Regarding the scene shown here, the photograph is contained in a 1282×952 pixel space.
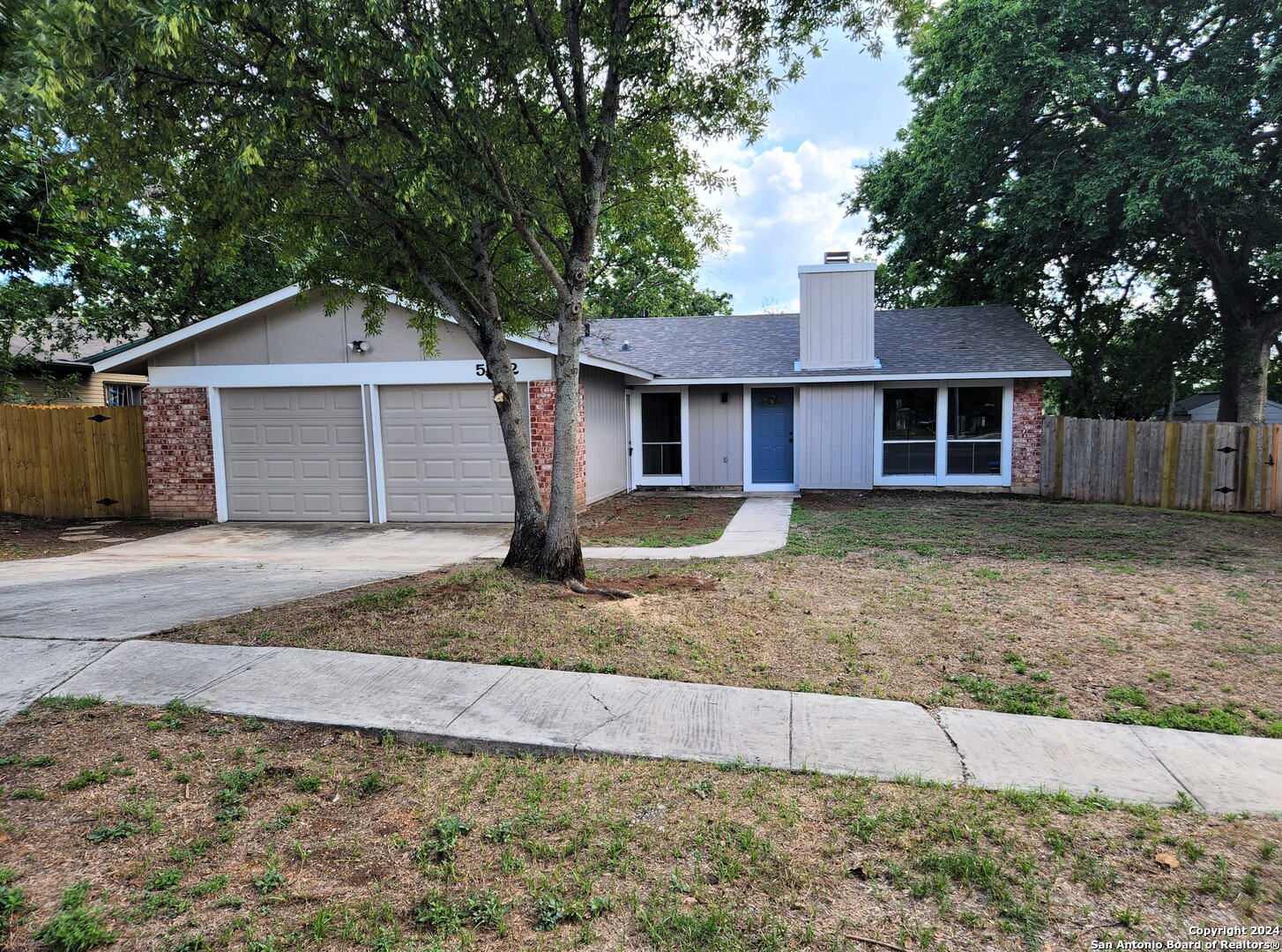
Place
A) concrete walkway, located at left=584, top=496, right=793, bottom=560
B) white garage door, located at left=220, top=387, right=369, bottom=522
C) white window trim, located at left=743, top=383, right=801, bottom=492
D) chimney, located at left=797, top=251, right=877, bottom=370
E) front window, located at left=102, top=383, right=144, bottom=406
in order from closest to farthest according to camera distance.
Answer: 1. concrete walkway, located at left=584, top=496, right=793, bottom=560
2. white garage door, located at left=220, top=387, right=369, bottom=522
3. chimney, located at left=797, top=251, right=877, bottom=370
4. white window trim, located at left=743, top=383, right=801, bottom=492
5. front window, located at left=102, top=383, right=144, bottom=406

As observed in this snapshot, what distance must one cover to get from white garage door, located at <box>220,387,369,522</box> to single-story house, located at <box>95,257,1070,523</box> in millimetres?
30

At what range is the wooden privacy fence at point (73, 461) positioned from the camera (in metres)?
13.4

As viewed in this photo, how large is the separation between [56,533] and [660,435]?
11229 mm

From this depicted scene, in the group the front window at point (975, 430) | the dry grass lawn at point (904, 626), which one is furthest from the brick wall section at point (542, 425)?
the front window at point (975, 430)

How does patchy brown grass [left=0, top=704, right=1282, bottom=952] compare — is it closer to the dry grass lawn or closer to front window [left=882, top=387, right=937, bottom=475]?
the dry grass lawn

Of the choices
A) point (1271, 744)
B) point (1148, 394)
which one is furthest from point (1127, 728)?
point (1148, 394)

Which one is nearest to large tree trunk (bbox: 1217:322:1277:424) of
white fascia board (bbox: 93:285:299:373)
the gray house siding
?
the gray house siding

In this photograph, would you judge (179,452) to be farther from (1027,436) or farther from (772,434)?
(1027,436)

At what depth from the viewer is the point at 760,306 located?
42469 millimetres

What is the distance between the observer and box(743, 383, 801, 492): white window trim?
1627cm

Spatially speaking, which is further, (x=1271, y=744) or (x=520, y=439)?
(x=520, y=439)

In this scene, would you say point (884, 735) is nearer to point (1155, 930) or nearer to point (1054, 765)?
point (1054, 765)

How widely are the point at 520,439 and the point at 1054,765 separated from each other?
527 cm

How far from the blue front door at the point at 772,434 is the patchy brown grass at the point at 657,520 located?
148 centimetres
